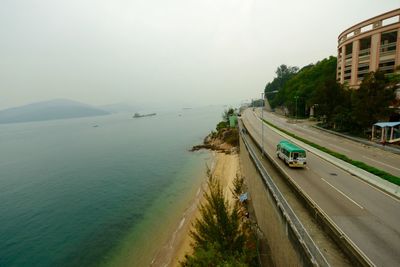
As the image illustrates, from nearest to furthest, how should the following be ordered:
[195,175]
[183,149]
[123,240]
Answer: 1. [123,240]
2. [195,175]
3. [183,149]

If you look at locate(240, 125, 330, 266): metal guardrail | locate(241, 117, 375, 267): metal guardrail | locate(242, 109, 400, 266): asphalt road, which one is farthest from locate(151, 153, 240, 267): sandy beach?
locate(242, 109, 400, 266): asphalt road

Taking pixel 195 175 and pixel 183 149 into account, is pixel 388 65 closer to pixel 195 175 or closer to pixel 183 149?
pixel 195 175

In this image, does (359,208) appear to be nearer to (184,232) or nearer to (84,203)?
(184,232)

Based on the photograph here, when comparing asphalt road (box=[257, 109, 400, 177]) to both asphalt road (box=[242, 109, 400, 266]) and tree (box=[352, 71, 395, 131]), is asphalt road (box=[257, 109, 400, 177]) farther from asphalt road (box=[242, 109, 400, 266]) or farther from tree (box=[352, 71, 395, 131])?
asphalt road (box=[242, 109, 400, 266])

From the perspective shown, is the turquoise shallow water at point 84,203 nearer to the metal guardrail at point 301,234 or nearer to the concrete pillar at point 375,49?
the metal guardrail at point 301,234

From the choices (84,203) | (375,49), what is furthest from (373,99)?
(84,203)

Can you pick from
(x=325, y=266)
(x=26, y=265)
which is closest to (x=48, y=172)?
(x=26, y=265)

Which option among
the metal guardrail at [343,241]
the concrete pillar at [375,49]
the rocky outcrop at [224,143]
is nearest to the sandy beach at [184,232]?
the metal guardrail at [343,241]
